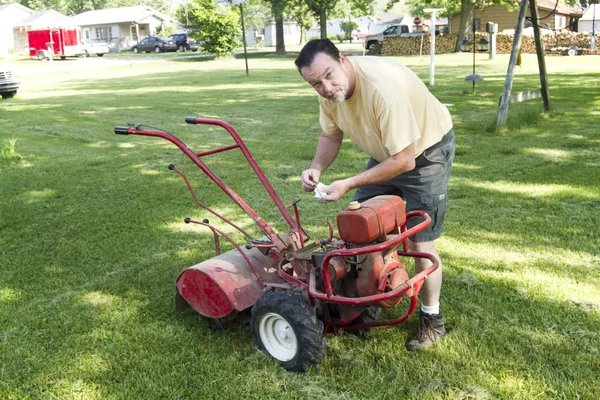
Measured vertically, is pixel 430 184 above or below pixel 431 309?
above

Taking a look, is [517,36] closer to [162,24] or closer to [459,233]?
[459,233]

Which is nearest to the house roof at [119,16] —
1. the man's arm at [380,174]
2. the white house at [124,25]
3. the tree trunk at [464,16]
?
the white house at [124,25]

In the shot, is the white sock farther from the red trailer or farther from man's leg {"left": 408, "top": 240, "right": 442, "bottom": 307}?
the red trailer

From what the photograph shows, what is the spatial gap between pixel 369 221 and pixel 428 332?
865mm

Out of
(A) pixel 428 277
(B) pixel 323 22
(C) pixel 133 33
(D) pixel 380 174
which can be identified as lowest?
(A) pixel 428 277

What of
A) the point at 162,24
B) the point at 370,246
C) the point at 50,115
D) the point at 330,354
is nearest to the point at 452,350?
the point at 330,354

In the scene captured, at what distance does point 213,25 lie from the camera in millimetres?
33156

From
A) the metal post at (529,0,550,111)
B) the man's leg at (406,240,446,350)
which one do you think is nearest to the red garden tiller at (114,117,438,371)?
the man's leg at (406,240,446,350)

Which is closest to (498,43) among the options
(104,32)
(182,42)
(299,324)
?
(182,42)

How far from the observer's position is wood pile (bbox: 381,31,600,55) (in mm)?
31211

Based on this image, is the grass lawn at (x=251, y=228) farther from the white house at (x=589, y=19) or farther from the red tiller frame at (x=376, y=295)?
the white house at (x=589, y=19)

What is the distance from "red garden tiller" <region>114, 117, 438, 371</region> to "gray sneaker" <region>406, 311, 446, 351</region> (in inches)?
8.2

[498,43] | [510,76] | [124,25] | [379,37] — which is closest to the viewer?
[510,76]

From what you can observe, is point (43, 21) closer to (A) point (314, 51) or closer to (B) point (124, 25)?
(B) point (124, 25)
